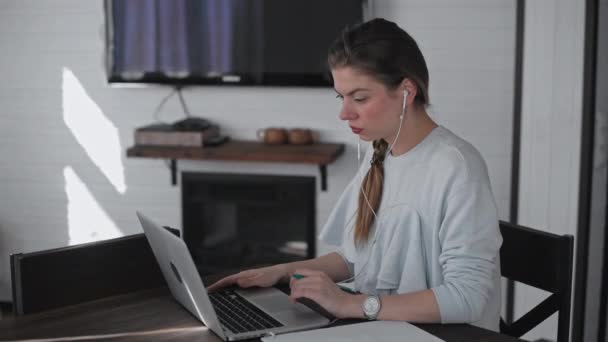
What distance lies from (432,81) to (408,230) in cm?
201

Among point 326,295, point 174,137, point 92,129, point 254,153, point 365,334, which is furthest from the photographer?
point 92,129

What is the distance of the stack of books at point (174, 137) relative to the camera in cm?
374

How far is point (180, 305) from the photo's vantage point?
68.8 inches

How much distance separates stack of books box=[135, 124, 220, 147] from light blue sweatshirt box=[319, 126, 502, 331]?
1.86 m

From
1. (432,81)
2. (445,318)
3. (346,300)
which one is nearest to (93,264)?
(346,300)

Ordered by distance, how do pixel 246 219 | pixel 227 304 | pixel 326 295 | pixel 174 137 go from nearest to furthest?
pixel 326 295
pixel 227 304
pixel 174 137
pixel 246 219

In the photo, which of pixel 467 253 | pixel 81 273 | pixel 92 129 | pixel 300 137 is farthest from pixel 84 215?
pixel 467 253

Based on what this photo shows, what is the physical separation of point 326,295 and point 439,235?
30 cm

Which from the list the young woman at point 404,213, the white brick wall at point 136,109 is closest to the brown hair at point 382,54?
the young woman at point 404,213

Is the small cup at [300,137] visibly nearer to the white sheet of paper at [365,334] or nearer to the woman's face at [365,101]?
the woman's face at [365,101]

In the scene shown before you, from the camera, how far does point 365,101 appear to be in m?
1.77

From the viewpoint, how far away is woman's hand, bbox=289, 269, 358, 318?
1616 millimetres

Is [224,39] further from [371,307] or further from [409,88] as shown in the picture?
[371,307]

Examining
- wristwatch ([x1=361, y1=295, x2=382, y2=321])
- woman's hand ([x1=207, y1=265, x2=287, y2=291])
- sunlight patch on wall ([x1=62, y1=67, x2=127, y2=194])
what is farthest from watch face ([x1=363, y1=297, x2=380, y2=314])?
sunlight patch on wall ([x1=62, y1=67, x2=127, y2=194])
